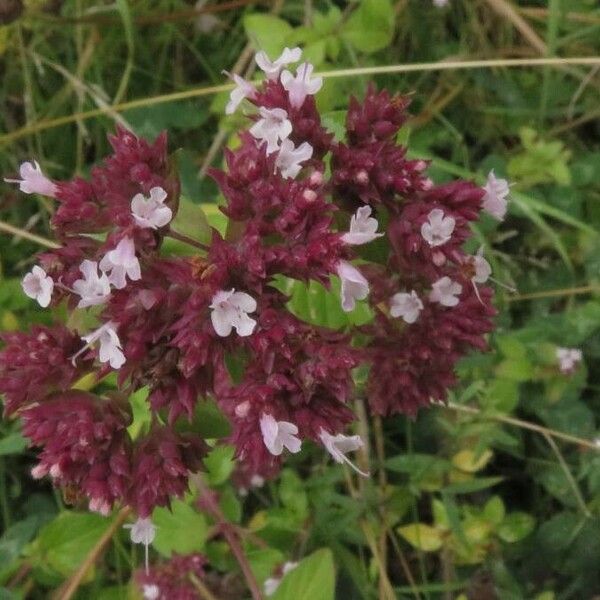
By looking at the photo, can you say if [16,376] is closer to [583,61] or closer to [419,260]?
[419,260]

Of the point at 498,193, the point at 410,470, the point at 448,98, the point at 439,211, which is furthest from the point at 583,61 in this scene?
the point at 410,470

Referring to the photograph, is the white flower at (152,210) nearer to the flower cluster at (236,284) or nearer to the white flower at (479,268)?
the flower cluster at (236,284)

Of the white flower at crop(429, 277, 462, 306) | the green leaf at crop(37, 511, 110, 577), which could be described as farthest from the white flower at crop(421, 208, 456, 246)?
the green leaf at crop(37, 511, 110, 577)

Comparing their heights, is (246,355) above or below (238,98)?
below

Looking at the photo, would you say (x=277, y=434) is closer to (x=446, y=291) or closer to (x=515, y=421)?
(x=446, y=291)

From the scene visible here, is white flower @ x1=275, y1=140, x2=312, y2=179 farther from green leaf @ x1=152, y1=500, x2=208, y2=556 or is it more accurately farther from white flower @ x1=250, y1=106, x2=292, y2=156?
green leaf @ x1=152, y1=500, x2=208, y2=556
